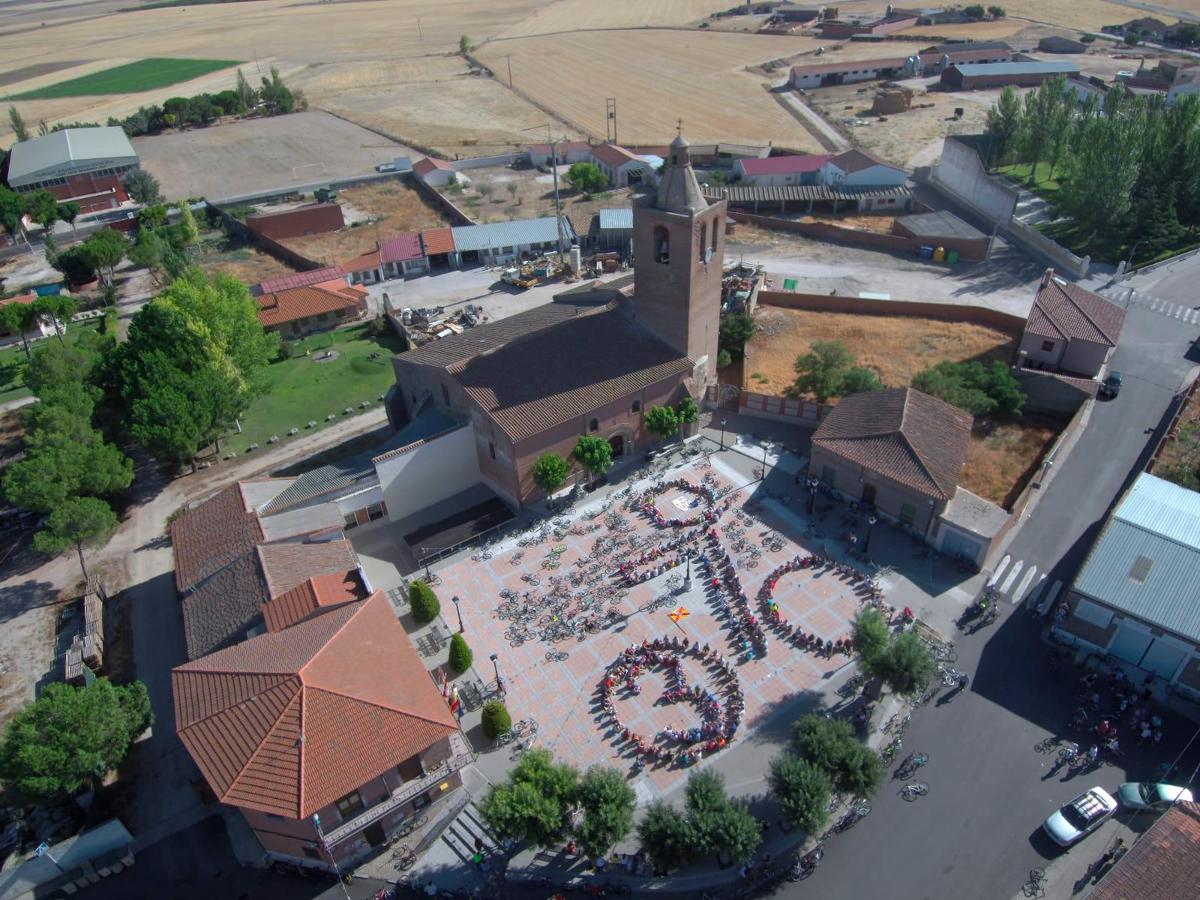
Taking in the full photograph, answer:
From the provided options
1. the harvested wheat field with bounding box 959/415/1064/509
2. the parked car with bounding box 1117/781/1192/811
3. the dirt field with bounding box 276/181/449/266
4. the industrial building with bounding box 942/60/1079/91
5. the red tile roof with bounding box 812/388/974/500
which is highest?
the industrial building with bounding box 942/60/1079/91

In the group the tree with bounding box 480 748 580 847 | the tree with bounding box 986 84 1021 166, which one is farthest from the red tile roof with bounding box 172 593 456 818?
the tree with bounding box 986 84 1021 166

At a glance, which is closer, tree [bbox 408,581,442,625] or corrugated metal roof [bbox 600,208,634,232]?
tree [bbox 408,581,442,625]

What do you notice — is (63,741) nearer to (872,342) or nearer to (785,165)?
(872,342)

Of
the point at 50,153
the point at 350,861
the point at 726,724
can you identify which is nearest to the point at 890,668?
the point at 726,724

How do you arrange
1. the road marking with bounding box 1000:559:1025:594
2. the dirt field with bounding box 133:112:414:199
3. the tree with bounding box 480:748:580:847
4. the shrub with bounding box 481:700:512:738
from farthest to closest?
the dirt field with bounding box 133:112:414:199 → the road marking with bounding box 1000:559:1025:594 → the shrub with bounding box 481:700:512:738 → the tree with bounding box 480:748:580:847

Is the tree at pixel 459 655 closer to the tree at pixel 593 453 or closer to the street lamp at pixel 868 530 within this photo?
the tree at pixel 593 453

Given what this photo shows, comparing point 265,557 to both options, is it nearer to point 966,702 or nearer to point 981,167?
point 966,702

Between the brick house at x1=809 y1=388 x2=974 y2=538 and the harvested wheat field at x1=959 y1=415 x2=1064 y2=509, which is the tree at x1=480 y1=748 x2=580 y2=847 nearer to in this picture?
the brick house at x1=809 y1=388 x2=974 y2=538
